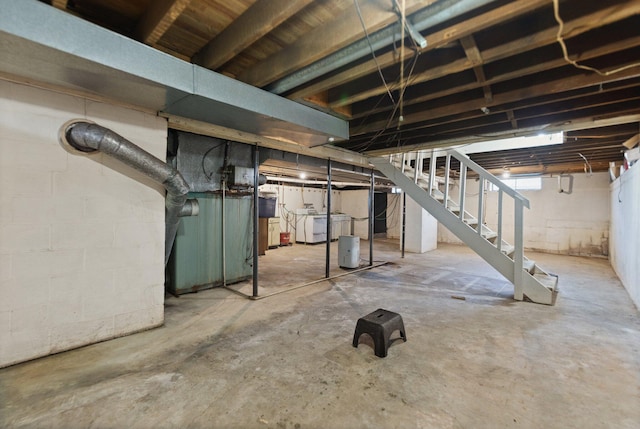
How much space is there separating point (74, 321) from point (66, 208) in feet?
2.90

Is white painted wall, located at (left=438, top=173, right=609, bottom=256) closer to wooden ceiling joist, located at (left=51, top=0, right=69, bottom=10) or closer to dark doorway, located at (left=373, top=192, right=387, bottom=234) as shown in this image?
dark doorway, located at (left=373, top=192, right=387, bottom=234)

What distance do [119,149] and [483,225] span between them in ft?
15.7

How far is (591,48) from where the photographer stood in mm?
1781

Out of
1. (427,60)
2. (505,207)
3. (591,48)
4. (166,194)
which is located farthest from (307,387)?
(505,207)

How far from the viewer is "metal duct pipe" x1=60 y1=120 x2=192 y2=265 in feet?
7.05

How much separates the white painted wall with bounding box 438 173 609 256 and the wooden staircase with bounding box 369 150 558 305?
3.96 metres

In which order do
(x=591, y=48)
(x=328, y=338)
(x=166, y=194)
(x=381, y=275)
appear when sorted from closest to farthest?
(x=591, y=48), (x=328, y=338), (x=166, y=194), (x=381, y=275)

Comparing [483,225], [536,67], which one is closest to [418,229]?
[483,225]

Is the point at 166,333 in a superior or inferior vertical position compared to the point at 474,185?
inferior

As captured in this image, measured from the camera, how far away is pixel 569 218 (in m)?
7.42

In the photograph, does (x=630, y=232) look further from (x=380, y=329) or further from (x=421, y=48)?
(x=421, y=48)

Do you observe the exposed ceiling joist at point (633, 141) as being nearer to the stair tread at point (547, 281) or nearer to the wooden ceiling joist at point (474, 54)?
the stair tread at point (547, 281)

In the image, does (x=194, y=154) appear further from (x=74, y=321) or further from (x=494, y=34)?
(x=494, y=34)

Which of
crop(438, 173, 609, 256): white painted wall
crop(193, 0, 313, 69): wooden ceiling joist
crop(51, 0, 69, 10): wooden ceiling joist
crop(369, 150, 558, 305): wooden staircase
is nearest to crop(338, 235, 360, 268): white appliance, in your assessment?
crop(369, 150, 558, 305): wooden staircase
